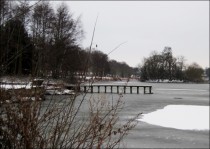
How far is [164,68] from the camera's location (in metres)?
141

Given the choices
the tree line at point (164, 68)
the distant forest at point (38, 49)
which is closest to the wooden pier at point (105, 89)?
the distant forest at point (38, 49)

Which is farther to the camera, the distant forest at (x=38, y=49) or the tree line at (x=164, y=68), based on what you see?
the tree line at (x=164, y=68)

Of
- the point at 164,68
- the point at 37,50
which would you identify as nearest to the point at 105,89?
the point at 37,50

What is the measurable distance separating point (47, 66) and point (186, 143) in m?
9.85

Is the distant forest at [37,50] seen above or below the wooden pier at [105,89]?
above

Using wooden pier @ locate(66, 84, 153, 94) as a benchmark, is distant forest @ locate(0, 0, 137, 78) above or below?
above

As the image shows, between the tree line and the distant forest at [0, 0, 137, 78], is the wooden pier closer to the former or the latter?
the distant forest at [0, 0, 137, 78]

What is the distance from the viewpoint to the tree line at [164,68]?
13538 centimetres

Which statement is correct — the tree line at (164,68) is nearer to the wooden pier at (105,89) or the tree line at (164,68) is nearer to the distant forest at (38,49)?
the wooden pier at (105,89)

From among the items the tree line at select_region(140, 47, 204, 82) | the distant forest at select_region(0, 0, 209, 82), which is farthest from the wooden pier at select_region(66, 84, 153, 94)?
the tree line at select_region(140, 47, 204, 82)

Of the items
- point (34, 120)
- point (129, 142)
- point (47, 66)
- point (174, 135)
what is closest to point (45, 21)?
point (47, 66)

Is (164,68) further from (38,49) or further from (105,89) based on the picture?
(38,49)

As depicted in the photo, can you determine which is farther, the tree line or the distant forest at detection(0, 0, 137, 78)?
the tree line

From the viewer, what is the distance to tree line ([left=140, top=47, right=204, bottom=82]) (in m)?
135
